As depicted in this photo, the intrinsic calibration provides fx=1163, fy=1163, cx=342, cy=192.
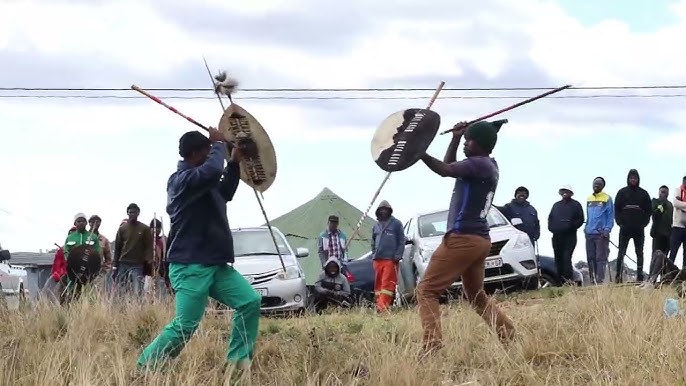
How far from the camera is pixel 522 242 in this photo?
15.1 meters

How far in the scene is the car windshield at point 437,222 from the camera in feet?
51.9

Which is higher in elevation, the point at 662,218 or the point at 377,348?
the point at 662,218

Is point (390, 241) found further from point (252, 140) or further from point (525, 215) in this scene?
→ point (252, 140)

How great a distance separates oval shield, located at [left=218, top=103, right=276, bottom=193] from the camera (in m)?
7.94

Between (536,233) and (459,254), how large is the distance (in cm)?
815

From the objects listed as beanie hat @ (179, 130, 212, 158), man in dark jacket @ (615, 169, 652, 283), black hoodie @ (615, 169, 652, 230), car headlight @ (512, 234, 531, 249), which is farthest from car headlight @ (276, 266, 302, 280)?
beanie hat @ (179, 130, 212, 158)

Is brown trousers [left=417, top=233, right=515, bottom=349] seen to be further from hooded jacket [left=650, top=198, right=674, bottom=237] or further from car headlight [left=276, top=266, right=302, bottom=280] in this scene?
hooded jacket [left=650, top=198, right=674, bottom=237]

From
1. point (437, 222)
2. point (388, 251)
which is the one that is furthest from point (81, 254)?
point (437, 222)

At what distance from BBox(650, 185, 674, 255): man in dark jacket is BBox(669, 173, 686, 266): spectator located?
106 centimetres

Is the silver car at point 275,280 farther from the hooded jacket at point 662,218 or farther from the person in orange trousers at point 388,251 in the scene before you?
the hooded jacket at point 662,218

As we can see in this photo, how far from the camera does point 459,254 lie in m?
8.34

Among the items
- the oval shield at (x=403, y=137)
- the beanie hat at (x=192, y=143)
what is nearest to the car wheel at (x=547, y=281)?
the oval shield at (x=403, y=137)

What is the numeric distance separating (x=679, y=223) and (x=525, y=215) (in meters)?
2.19

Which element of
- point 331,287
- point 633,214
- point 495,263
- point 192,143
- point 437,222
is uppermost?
point 192,143
